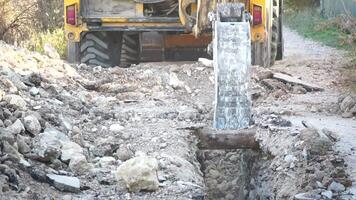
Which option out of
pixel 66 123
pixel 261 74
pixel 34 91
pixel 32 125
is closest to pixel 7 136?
pixel 32 125

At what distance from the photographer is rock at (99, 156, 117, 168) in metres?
6.02

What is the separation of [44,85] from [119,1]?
8.93 feet

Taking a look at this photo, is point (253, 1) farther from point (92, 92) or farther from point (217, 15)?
point (92, 92)

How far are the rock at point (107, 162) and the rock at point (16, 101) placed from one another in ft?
4.20

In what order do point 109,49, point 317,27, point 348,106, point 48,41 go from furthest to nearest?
1. point 317,27
2. point 48,41
3. point 109,49
4. point 348,106

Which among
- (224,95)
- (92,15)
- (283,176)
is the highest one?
(92,15)

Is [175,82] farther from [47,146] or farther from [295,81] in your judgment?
[47,146]

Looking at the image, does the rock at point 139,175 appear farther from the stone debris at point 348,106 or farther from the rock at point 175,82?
the rock at point 175,82

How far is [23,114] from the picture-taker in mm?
6680

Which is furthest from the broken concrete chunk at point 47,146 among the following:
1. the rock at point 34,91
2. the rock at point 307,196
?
the rock at point 307,196

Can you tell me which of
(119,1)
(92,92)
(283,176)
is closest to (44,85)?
(92,92)

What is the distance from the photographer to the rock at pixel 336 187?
553 cm

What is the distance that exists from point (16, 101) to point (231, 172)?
228 cm

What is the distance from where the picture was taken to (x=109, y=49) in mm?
11664
